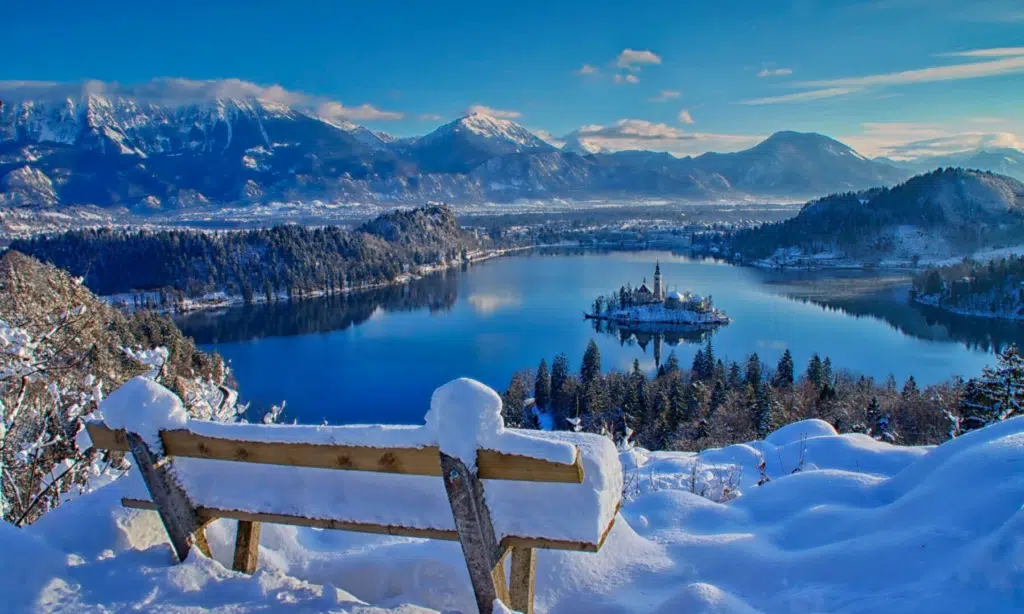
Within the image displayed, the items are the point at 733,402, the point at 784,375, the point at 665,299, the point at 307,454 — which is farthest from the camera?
the point at 665,299

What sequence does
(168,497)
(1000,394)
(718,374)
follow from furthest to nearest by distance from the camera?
1. (718,374)
2. (1000,394)
3. (168,497)

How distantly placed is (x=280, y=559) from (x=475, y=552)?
3.75 feet

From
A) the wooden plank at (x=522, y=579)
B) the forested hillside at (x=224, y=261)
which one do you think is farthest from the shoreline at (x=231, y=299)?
the wooden plank at (x=522, y=579)

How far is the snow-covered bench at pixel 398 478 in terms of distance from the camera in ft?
5.70

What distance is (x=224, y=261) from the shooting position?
2586 inches

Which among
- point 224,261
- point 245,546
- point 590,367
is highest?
point 245,546

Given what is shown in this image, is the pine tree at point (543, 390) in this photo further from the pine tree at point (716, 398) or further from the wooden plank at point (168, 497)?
the wooden plank at point (168, 497)

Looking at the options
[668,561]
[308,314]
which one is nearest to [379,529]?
[668,561]

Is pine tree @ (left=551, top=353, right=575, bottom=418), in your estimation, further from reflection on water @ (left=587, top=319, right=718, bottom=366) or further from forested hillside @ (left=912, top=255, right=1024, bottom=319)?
forested hillside @ (left=912, top=255, right=1024, bottom=319)

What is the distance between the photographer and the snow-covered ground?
208cm

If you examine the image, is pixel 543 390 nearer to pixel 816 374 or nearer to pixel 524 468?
pixel 816 374

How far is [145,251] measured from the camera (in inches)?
2618

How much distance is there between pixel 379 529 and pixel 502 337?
38.7 meters

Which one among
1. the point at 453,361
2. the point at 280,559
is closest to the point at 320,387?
the point at 453,361
